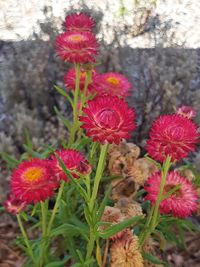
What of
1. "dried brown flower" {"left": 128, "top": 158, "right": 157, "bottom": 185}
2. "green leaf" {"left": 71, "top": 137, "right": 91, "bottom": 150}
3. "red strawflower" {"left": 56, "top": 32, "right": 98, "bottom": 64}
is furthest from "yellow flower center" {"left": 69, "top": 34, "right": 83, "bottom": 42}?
"dried brown flower" {"left": 128, "top": 158, "right": 157, "bottom": 185}

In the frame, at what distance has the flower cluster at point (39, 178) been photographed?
1627 mm

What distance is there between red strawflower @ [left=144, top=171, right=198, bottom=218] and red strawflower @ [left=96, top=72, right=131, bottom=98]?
1.72 ft

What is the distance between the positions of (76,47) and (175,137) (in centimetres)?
77

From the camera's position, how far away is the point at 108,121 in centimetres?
140

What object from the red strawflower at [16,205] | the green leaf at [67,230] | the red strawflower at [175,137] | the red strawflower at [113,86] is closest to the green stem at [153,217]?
the red strawflower at [175,137]

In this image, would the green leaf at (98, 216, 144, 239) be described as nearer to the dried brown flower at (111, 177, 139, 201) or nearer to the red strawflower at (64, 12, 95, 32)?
the dried brown flower at (111, 177, 139, 201)

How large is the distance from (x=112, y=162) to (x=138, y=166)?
12 centimetres

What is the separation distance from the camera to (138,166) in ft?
6.93

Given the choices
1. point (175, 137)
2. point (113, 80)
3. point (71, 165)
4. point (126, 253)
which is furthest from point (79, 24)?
point (126, 253)

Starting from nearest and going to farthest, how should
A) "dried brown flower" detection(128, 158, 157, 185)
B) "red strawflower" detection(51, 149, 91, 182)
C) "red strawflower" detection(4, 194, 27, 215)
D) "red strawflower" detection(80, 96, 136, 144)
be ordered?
"red strawflower" detection(80, 96, 136, 144) < "red strawflower" detection(51, 149, 91, 182) < "red strawflower" detection(4, 194, 27, 215) < "dried brown flower" detection(128, 158, 157, 185)

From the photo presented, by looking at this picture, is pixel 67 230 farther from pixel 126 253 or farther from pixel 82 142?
pixel 82 142

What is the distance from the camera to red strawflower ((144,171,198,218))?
5.75 feet

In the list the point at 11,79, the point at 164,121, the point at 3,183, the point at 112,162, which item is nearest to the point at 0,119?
the point at 11,79

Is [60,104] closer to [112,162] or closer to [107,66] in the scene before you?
[107,66]
